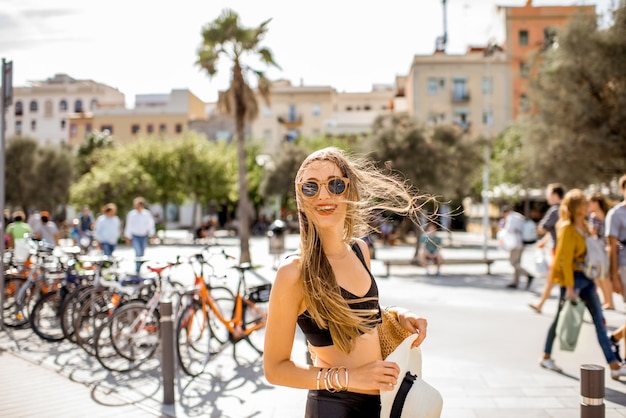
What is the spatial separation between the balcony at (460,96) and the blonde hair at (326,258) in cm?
5622

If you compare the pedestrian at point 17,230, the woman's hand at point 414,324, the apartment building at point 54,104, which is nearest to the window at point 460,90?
the apartment building at point 54,104

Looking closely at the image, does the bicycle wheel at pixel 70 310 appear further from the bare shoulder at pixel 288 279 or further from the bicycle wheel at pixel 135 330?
the bare shoulder at pixel 288 279

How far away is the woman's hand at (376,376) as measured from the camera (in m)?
2.11

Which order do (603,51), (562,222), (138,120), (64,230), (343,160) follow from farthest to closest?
(138,120)
(64,230)
(603,51)
(562,222)
(343,160)

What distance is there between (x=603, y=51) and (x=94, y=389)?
19.6m

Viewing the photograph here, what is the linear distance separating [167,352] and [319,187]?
3.83 meters

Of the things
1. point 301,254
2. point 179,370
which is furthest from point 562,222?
point 301,254

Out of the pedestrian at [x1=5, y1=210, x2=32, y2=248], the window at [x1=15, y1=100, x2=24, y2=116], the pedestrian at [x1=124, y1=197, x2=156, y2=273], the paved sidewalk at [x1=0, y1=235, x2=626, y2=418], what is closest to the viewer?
the paved sidewalk at [x1=0, y1=235, x2=626, y2=418]

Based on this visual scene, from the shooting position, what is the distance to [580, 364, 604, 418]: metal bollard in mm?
2797

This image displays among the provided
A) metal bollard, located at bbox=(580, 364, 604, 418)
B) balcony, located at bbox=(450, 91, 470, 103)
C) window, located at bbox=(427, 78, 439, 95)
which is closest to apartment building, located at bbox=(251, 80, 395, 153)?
window, located at bbox=(427, 78, 439, 95)

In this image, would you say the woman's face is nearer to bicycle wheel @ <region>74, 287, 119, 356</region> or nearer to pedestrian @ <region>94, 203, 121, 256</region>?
bicycle wheel @ <region>74, 287, 119, 356</region>

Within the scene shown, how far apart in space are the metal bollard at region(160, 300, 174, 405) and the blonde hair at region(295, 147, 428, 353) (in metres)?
3.53

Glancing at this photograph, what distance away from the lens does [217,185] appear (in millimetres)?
41938

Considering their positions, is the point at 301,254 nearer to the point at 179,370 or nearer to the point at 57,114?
the point at 179,370
